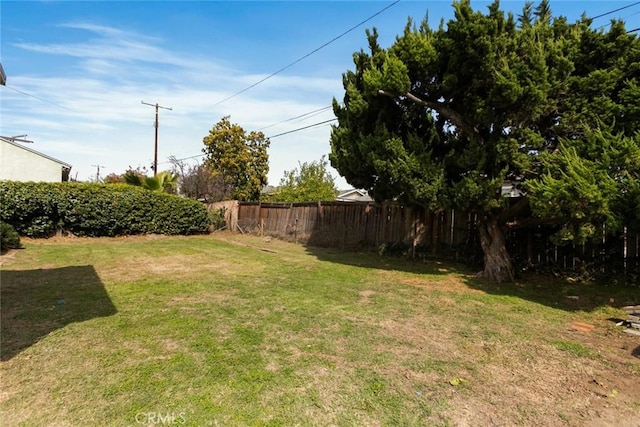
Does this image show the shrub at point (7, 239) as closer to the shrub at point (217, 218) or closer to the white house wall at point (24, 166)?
the shrub at point (217, 218)

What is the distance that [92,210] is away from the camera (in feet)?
43.0

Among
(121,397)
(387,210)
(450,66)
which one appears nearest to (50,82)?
(387,210)

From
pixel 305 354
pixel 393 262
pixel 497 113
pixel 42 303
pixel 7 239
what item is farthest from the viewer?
pixel 393 262

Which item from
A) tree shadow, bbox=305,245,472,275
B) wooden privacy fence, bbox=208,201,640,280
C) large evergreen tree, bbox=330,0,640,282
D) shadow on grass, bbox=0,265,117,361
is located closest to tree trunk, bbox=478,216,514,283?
large evergreen tree, bbox=330,0,640,282

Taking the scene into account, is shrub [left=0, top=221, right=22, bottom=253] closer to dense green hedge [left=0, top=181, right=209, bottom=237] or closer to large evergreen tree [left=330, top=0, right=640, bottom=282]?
dense green hedge [left=0, top=181, right=209, bottom=237]

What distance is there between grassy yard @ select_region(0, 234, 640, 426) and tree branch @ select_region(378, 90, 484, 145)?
10.3 ft

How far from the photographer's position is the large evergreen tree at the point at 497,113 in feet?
18.6

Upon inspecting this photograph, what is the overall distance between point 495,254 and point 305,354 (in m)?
5.81

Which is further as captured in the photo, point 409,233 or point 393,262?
point 409,233

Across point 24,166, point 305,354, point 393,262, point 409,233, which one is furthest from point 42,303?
point 24,166

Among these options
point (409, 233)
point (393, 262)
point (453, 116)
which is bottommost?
point (393, 262)

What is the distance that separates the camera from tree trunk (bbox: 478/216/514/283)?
753cm

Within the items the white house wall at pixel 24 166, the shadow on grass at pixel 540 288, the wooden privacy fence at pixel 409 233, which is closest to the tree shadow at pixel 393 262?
the shadow on grass at pixel 540 288

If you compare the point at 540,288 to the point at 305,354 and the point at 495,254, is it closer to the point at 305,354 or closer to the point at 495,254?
the point at 495,254
